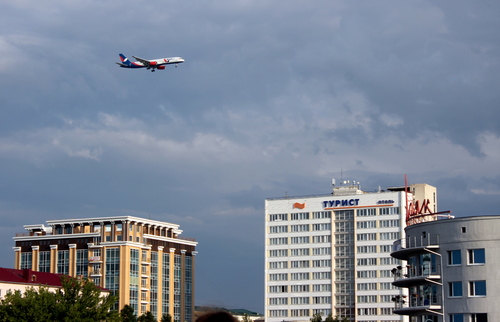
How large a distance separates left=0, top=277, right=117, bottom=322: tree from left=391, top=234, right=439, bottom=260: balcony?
134 ft

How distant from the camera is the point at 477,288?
67688 mm

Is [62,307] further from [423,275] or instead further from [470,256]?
[470,256]

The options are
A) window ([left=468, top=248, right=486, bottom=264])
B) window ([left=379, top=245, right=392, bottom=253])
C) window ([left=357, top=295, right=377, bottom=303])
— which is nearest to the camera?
window ([left=468, top=248, right=486, bottom=264])

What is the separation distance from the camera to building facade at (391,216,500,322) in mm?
67188

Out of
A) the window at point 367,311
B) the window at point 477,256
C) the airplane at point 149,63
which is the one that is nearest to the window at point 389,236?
the window at point 367,311

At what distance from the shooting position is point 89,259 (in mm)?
197000

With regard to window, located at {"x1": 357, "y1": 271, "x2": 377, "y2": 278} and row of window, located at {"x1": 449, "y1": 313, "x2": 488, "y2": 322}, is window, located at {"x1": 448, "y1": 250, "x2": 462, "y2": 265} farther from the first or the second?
window, located at {"x1": 357, "y1": 271, "x2": 377, "y2": 278}

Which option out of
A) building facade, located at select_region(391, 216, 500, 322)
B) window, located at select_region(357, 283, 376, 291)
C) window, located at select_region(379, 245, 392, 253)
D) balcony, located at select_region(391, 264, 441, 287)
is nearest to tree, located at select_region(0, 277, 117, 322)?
balcony, located at select_region(391, 264, 441, 287)

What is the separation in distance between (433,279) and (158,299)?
135 meters

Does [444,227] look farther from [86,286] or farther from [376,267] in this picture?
[376,267]

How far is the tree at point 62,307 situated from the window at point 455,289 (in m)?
46.3

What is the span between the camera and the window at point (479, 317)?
66.5 meters

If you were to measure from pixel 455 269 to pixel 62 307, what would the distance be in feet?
165

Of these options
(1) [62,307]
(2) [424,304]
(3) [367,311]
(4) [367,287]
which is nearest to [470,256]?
(2) [424,304]
